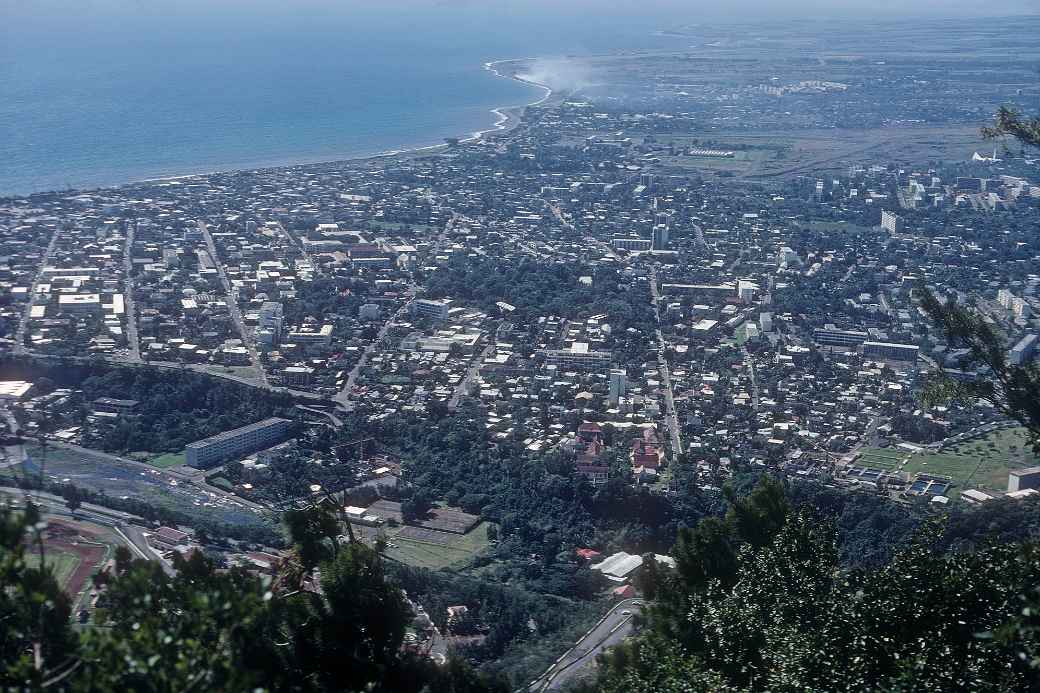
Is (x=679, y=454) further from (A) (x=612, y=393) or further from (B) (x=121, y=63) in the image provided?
(B) (x=121, y=63)

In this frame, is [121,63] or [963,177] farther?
[121,63]

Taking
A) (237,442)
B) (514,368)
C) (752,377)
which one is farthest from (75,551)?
(752,377)

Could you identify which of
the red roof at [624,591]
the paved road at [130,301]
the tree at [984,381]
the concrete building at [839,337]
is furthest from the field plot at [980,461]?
the paved road at [130,301]

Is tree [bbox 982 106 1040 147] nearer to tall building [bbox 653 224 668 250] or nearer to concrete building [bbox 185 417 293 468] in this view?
concrete building [bbox 185 417 293 468]

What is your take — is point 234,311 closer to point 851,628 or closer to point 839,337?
point 839,337

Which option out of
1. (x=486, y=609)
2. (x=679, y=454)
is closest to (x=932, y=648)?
(x=486, y=609)
